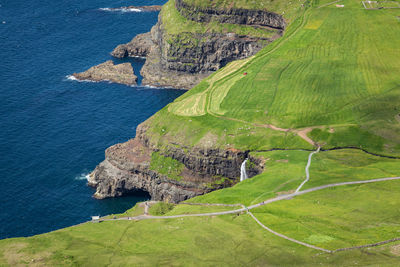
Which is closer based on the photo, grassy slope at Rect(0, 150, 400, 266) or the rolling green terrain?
grassy slope at Rect(0, 150, 400, 266)

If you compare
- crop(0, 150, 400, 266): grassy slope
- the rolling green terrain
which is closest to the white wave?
the rolling green terrain

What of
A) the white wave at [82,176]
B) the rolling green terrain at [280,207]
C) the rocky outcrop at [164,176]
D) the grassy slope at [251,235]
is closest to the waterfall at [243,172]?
the rocky outcrop at [164,176]

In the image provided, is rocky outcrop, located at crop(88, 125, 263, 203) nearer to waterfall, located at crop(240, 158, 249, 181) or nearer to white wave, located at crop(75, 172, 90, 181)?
waterfall, located at crop(240, 158, 249, 181)

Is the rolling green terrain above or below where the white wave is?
above

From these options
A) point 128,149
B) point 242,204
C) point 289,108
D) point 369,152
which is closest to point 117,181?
point 128,149

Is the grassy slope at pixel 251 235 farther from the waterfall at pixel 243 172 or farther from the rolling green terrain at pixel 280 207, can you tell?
the waterfall at pixel 243 172

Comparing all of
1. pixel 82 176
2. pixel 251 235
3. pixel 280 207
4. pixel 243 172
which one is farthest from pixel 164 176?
pixel 251 235

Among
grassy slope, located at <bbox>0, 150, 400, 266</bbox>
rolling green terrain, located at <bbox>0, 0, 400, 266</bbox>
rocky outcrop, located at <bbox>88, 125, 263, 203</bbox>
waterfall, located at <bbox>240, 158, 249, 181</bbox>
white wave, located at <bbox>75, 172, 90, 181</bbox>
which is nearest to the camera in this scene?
grassy slope, located at <bbox>0, 150, 400, 266</bbox>

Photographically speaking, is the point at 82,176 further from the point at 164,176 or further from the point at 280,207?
the point at 280,207

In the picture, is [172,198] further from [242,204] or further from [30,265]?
[30,265]
